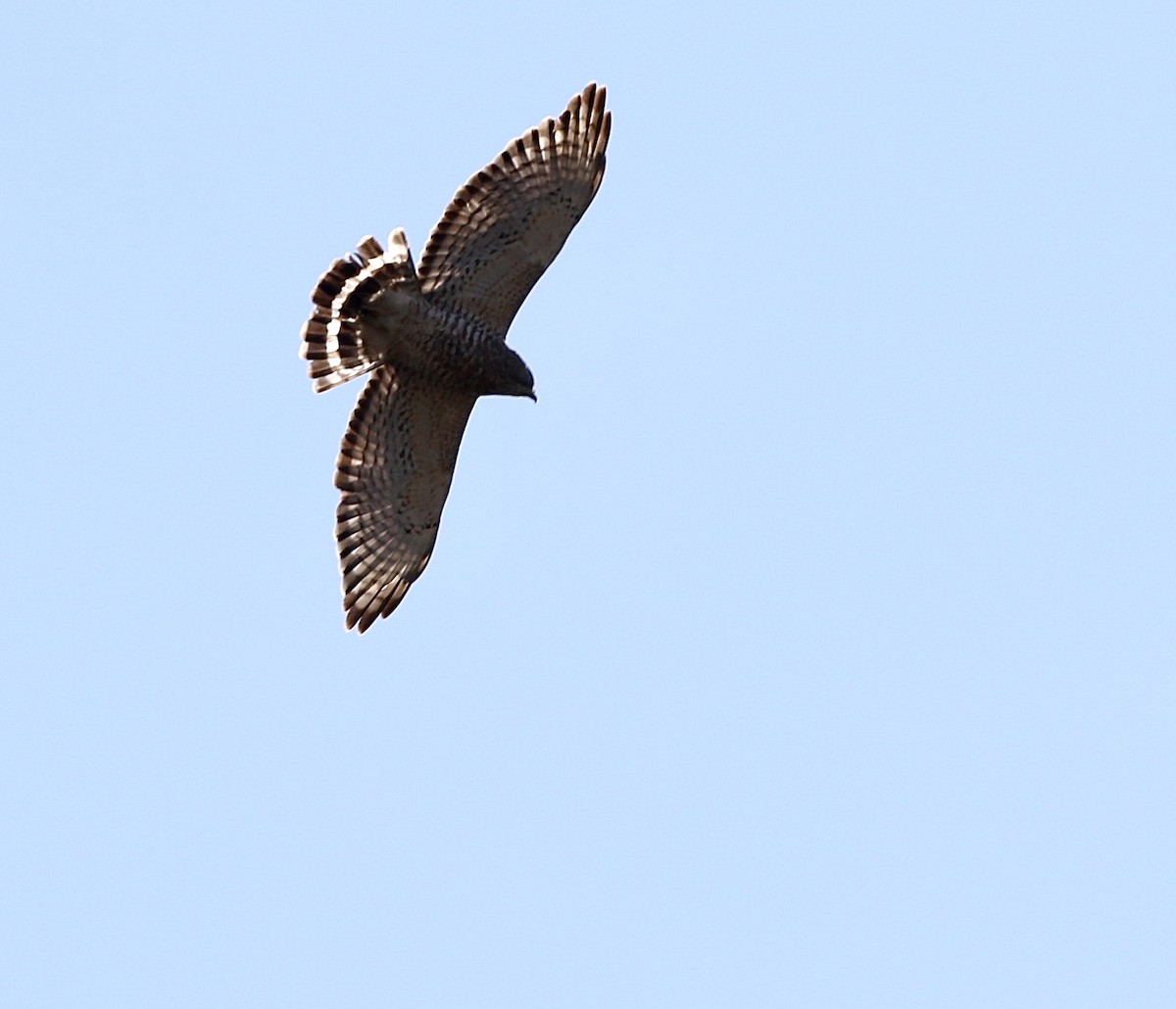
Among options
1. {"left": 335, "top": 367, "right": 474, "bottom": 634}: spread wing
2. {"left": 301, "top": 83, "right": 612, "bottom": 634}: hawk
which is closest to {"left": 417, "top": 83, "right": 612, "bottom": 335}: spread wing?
{"left": 301, "top": 83, "right": 612, "bottom": 634}: hawk

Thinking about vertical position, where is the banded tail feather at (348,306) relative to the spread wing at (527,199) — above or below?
below

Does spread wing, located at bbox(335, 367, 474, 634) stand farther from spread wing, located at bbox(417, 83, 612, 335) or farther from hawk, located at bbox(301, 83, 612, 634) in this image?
spread wing, located at bbox(417, 83, 612, 335)

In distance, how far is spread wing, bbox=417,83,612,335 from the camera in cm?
2064

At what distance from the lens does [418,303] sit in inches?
821

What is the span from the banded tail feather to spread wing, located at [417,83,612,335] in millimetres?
338

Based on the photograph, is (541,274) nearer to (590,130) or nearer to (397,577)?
(590,130)

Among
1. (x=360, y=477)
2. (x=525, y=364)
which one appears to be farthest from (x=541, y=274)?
(x=360, y=477)

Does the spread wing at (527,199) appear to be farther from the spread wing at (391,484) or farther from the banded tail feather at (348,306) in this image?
the spread wing at (391,484)

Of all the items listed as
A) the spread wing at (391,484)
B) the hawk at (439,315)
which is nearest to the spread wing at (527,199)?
the hawk at (439,315)

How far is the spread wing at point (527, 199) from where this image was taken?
20641 millimetres

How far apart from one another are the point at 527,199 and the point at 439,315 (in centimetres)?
123

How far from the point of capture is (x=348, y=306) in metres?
20.7

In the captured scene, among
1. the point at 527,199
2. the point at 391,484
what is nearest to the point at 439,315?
the point at 527,199

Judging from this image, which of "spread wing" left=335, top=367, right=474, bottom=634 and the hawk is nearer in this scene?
the hawk
